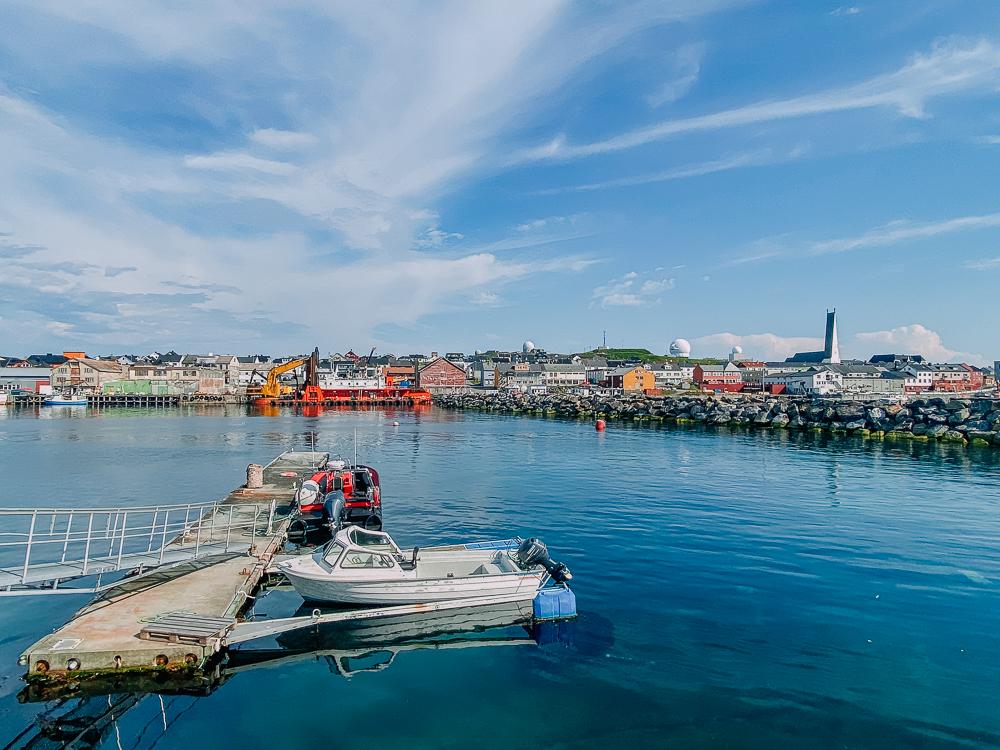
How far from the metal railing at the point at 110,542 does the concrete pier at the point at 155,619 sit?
0.53m

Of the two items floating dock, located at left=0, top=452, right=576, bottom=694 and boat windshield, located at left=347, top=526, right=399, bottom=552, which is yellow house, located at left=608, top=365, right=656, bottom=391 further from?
boat windshield, located at left=347, top=526, right=399, bottom=552

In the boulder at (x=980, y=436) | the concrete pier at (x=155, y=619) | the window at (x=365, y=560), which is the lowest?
the concrete pier at (x=155, y=619)

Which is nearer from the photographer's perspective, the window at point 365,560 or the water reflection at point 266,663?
the water reflection at point 266,663

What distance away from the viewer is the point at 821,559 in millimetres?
20062

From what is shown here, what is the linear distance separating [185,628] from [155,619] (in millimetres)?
1050

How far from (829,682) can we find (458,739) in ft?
24.8

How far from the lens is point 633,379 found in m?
141

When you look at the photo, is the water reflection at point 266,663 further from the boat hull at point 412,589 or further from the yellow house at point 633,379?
the yellow house at point 633,379

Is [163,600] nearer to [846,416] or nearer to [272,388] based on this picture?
[846,416]

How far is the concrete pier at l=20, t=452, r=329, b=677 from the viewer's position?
440 inches

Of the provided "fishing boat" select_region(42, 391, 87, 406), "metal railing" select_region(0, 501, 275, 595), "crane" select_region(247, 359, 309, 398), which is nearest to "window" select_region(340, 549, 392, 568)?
"metal railing" select_region(0, 501, 275, 595)

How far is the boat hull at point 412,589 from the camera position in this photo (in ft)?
49.6

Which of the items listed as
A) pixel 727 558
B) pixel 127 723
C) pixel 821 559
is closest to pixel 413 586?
pixel 127 723

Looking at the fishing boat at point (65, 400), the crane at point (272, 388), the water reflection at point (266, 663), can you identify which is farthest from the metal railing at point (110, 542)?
the fishing boat at point (65, 400)
